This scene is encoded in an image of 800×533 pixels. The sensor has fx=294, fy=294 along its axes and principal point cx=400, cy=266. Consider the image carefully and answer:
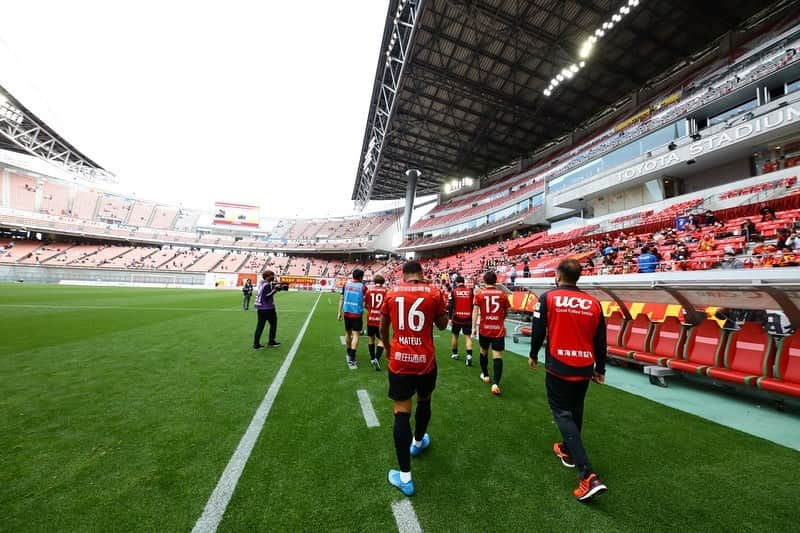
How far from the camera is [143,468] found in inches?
104

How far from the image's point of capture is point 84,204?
55.8 meters

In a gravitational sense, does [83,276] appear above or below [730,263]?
below

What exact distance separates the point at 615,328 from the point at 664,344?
4.08ft

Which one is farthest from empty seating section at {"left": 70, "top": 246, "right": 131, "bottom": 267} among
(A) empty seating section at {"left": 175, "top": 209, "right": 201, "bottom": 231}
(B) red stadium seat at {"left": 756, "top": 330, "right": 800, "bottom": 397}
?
(B) red stadium seat at {"left": 756, "top": 330, "right": 800, "bottom": 397}

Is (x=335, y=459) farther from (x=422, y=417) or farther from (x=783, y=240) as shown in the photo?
(x=783, y=240)

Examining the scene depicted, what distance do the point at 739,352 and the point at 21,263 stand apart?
220 ft

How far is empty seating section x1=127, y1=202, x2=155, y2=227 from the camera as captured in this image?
199 feet

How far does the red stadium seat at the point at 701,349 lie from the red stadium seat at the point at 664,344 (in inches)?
5.8

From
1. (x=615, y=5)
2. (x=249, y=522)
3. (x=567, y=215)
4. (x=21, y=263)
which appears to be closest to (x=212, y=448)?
(x=249, y=522)

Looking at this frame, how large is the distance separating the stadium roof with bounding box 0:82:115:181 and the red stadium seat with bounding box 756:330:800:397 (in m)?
56.8

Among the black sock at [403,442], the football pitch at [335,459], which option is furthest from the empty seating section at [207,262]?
the black sock at [403,442]

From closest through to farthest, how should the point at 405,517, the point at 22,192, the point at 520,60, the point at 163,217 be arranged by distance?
the point at 405,517 → the point at 520,60 → the point at 22,192 → the point at 163,217

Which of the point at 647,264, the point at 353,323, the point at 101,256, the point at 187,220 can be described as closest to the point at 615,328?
the point at 647,264

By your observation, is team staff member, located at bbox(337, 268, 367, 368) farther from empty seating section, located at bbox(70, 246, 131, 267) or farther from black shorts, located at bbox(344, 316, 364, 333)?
empty seating section, located at bbox(70, 246, 131, 267)
